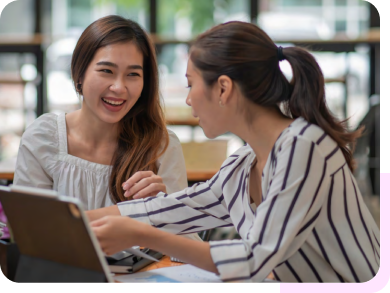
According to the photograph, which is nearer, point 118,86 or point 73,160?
point 118,86

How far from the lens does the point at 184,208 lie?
4.61ft

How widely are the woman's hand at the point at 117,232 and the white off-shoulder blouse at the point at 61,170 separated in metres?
0.67

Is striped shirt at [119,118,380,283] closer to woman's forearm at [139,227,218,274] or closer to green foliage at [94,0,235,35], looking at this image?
woman's forearm at [139,227,218,274]

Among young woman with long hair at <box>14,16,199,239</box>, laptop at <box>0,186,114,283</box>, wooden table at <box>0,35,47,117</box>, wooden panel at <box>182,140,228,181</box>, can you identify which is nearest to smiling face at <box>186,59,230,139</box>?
laptop at <box>0,186,114,283</box>

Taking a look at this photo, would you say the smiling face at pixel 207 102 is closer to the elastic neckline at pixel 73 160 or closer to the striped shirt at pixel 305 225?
the striped shirt at pixel 305 225

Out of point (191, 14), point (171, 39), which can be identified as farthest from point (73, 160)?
point (191, 14)

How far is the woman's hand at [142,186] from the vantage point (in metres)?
1.49

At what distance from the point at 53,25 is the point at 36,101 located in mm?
913

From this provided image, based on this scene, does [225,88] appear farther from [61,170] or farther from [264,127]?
[61,170]

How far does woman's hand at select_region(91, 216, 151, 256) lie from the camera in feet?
3.52

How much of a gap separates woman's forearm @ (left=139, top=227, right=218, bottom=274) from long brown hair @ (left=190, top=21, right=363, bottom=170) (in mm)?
330

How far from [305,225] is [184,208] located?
1.27ft

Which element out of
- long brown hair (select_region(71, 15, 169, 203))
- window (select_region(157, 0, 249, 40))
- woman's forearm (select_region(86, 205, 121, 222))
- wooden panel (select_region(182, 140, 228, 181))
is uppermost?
window (select_region(157, 0, 249, 40))

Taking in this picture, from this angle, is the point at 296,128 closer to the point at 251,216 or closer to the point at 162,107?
the point at 251,216
